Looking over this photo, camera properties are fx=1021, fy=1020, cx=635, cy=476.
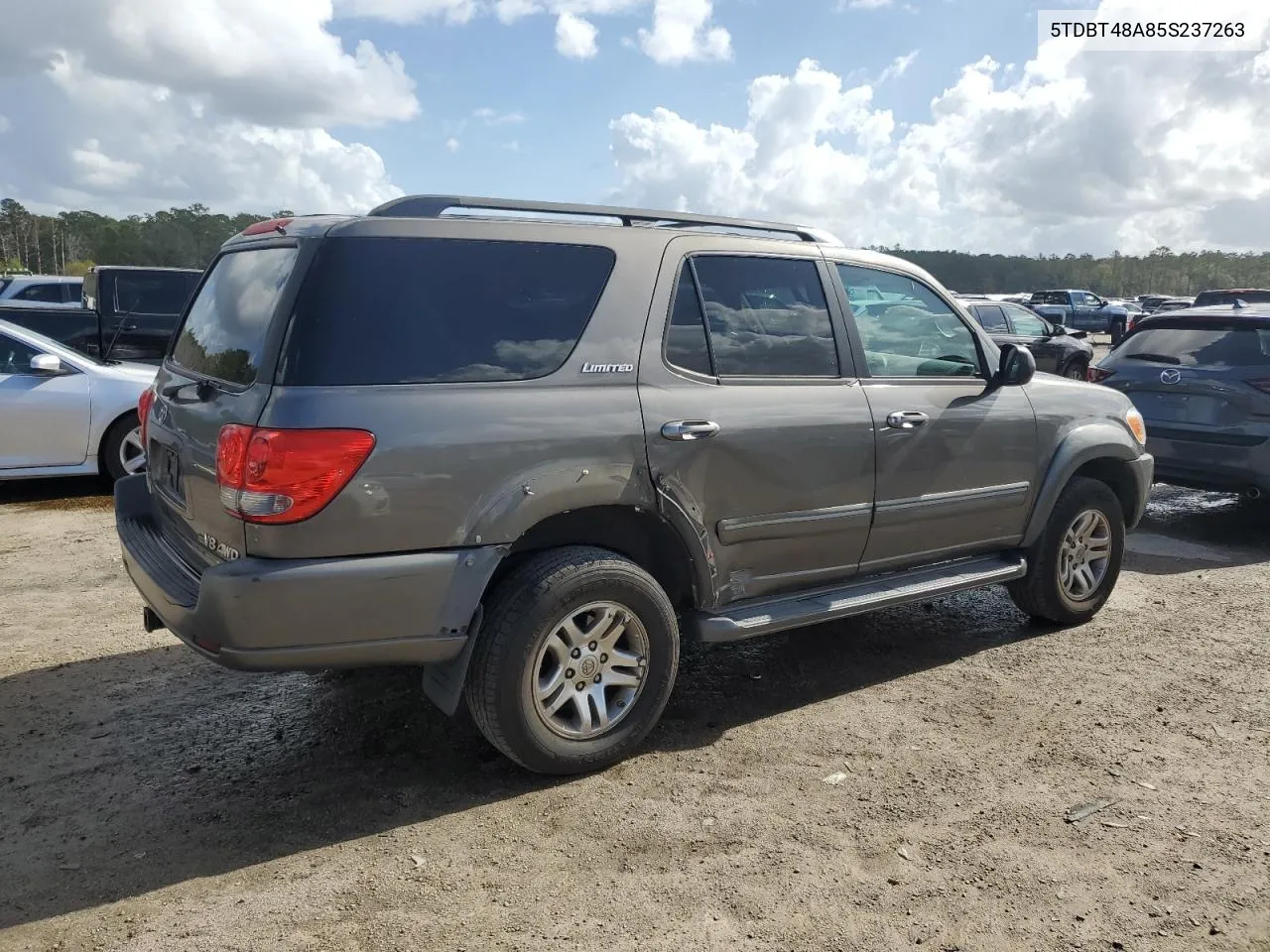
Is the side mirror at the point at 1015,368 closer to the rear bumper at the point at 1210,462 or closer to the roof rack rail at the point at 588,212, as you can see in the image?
the roof rack rail at the point at 588,212

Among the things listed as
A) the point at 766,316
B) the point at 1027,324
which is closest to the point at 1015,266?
the point at 1027,324

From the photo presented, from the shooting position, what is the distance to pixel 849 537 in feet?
14.1

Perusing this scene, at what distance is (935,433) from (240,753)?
313cm

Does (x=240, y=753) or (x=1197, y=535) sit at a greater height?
(x=1197, y=535)

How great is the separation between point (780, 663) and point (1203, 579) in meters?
3.33

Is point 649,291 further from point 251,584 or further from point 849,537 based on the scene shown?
point 251,584

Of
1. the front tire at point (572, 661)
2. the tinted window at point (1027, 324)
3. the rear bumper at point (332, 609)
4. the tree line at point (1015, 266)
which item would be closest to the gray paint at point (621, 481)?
the rear bumper at point (332, 609)

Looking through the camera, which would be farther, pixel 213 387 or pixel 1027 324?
pixel 1027 324

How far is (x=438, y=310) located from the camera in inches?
131

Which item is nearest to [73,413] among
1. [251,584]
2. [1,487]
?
[1,487]

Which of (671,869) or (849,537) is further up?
(849,537)

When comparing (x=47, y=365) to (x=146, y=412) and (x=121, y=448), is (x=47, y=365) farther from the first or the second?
(x=146, y=412)

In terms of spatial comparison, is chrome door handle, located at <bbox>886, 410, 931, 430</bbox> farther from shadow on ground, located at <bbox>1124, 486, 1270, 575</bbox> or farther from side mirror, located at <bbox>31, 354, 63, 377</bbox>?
side mirror, located at <bbox>31, 354, 63, 377</bbox>

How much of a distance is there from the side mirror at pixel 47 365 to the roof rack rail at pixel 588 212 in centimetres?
568
